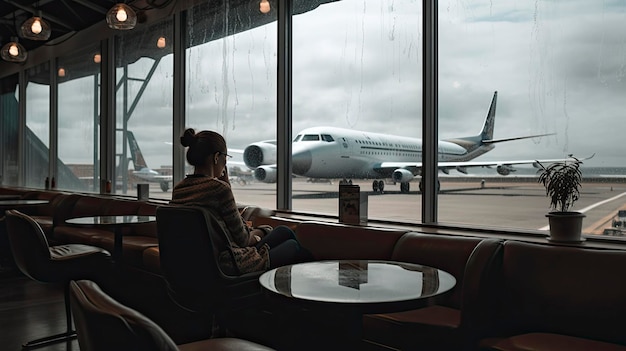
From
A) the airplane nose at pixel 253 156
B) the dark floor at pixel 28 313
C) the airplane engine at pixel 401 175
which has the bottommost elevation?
the dark floor at pixel 28 313

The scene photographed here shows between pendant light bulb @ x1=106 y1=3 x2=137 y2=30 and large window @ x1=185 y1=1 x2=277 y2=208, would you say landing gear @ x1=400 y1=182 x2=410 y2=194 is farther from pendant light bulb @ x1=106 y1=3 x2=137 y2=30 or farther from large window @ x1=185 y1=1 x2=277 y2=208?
pendant light bulb @ x1=106 y1=3 x2=137 y2=30

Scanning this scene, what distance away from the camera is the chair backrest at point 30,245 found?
350cm

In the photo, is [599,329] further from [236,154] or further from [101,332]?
[236,154]

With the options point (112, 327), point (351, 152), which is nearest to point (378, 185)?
point (351, 152)

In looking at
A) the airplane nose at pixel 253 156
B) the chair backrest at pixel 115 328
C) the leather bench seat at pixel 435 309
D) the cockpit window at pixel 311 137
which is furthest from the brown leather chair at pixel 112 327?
the airplane nose at pixel 253 156

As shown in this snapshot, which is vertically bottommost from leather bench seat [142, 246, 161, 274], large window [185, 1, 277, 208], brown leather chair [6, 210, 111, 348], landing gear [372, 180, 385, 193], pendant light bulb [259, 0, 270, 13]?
leather bench seat [142, 246, 161, 274]

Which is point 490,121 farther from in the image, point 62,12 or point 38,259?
point 62,12

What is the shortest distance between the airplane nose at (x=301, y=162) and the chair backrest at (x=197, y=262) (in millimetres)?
2185

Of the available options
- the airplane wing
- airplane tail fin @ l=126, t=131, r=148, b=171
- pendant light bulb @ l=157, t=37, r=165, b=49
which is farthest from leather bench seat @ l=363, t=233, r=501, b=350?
airplane tail fin @ l=126, t=131, r=148, b=171

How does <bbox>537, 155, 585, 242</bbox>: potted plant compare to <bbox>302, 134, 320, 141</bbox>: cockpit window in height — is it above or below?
below

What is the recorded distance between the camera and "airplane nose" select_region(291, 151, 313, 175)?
498 cm

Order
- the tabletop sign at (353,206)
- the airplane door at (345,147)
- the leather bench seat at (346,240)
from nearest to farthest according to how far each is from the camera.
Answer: the leather bench seat at (346,240), the tabletop sign at (353,206), the airplane door at (345,147)

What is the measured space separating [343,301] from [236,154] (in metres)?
4.19

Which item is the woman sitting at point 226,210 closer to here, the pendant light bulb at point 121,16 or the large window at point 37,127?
the pendant light bulb at point 121,16
